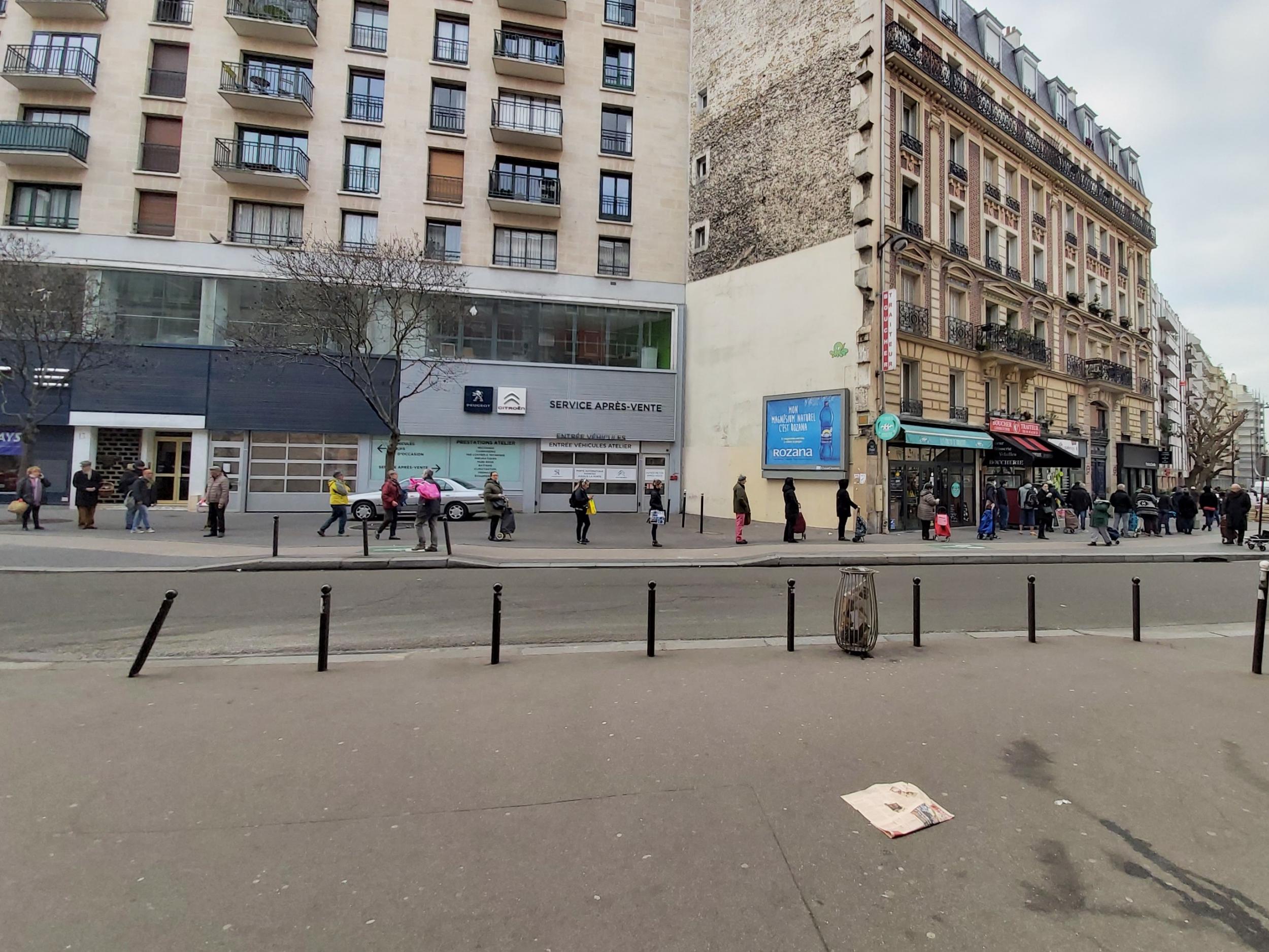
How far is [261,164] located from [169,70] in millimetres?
5189

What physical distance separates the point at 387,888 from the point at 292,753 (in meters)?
1.64

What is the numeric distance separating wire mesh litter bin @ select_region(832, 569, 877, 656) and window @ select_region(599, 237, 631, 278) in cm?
2218

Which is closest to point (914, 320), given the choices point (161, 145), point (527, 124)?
point (527, 124)

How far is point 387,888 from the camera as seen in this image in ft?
8.32

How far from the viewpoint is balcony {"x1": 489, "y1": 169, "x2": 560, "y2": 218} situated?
80.6ft

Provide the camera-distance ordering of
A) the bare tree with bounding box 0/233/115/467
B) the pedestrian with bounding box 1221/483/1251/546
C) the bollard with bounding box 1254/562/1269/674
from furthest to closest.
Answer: the pedestrian with bounding box 1221/483/1251/546, the bare tree with bounding box 0/233/115/467, the bollard with bounding box 1254/562/1269/674

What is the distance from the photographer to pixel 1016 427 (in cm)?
2423

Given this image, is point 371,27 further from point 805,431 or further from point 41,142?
point 805,431

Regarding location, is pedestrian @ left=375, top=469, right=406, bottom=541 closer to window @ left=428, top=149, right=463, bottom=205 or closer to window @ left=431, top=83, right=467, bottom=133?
window @ left=428, top=149, right=463, bottom=205

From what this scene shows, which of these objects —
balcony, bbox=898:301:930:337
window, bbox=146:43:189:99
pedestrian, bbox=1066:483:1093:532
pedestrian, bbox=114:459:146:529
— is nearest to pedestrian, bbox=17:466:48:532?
pedestrian, bbox=114:459:146:529

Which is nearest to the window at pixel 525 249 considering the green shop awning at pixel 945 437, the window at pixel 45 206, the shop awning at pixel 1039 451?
the window at pixel 45 206

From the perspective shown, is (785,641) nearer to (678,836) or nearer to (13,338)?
(678,836)

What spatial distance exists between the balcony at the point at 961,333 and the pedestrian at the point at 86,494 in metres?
26.1

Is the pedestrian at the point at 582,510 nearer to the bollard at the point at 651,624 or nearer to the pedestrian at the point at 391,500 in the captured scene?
the pedestrian at the point at 391,500
